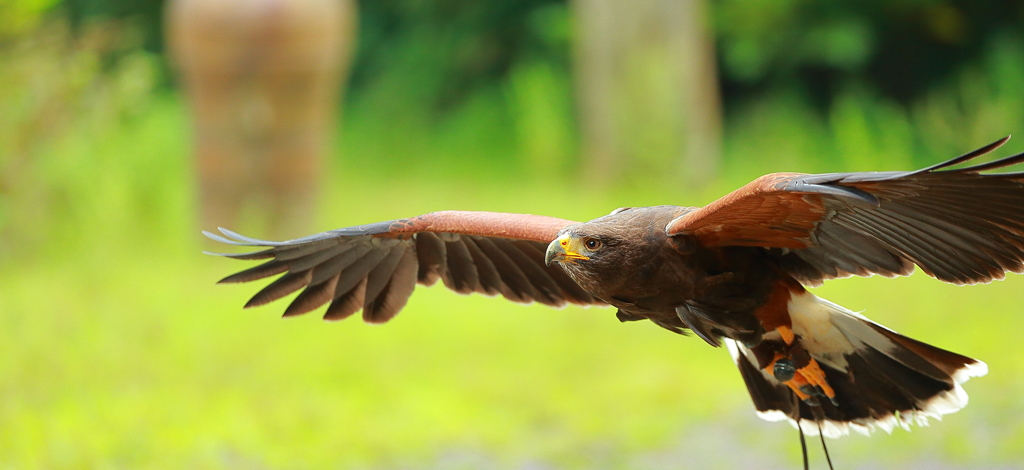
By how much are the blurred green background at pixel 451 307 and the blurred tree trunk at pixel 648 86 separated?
28 centimetres

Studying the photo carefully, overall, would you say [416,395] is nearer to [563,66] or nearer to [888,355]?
[888,355]

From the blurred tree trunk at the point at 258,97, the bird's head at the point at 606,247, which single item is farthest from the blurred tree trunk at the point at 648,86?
the bird's head at the point at 606,247

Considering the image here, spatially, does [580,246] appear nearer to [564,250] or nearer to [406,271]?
[564,250]

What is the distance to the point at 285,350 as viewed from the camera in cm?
682

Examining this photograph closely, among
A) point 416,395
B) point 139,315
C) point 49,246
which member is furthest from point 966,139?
point 49,246

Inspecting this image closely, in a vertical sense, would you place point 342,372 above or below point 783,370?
below

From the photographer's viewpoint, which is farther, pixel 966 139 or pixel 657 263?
pixel 966 139

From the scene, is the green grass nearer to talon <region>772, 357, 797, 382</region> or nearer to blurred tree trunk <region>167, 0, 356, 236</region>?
blurred tree trunk <region>167, 0, 356, 236</region>

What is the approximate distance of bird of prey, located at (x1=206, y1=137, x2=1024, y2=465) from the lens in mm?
3020

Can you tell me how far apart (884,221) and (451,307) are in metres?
4.92

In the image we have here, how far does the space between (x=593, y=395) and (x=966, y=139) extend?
13.4 feet

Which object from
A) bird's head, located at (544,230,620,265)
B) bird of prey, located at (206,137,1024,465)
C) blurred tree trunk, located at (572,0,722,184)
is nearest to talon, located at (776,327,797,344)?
bird of prey, located at (206,137,1024,465)

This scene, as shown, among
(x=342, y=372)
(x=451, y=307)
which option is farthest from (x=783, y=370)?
(x=451, y=307)

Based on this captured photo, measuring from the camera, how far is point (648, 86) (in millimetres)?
9898
